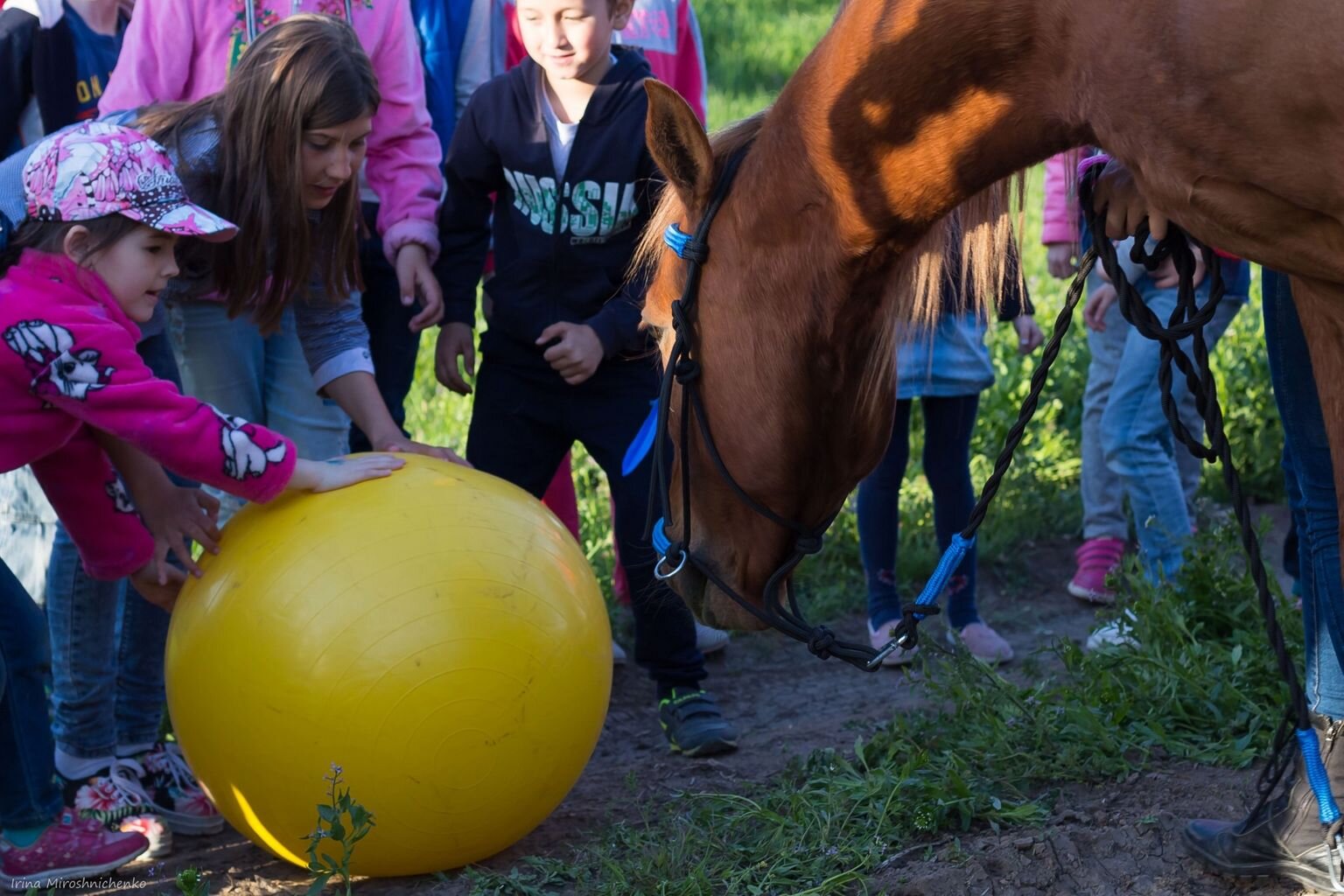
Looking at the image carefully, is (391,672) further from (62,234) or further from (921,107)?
(921,107)

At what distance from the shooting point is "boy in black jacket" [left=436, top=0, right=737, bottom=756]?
3.67 m

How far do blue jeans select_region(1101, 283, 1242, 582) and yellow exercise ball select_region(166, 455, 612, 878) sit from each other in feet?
7.66

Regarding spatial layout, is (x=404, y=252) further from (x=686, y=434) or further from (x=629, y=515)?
(x=686, y=434)

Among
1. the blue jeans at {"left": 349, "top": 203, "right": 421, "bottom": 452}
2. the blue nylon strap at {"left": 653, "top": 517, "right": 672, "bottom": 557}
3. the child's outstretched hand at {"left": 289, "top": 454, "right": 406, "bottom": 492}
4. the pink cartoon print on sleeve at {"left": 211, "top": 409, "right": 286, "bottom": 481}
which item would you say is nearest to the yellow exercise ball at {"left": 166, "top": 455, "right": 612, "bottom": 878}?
the child's outstretched hand at {"left": 289, "top": 454, "right": 406, "bottom": 492}

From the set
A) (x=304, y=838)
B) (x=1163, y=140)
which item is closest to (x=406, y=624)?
(x=304, y=838)

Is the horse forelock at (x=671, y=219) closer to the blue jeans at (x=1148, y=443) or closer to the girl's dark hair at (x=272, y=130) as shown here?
the girl's dark hair at (x=272, y=130)

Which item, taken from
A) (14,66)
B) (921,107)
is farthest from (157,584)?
(921,107)

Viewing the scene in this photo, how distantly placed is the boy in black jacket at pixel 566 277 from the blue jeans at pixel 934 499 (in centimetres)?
82

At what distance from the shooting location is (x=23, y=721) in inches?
116

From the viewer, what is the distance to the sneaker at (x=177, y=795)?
325 cm

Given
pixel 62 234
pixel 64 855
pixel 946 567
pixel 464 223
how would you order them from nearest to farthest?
pixel 946 567 → pixel 62 234 → pixel 64 855 → pixel 464 223

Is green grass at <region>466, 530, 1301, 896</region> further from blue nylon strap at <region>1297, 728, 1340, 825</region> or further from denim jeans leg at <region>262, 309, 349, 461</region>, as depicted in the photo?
denim jeans leg at <region>262, 309, 349, 461</region>

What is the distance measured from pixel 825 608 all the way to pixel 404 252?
203 cm

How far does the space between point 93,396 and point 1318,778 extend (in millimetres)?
2348
